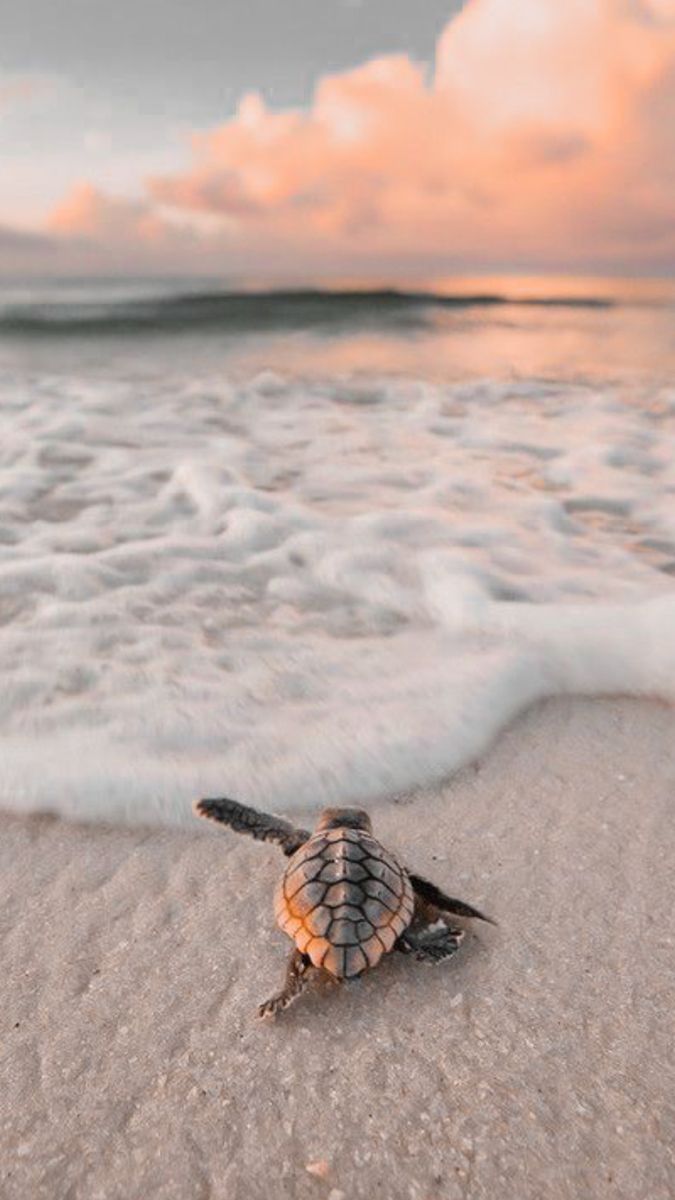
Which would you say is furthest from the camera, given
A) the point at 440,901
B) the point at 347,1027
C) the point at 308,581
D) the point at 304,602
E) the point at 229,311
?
the point at 229,311

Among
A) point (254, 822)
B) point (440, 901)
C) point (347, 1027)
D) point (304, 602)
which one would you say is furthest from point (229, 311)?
point (347, 1027)

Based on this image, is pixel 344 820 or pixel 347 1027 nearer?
pixel 347 1027

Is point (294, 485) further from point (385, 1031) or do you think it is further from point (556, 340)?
point (556, 340)

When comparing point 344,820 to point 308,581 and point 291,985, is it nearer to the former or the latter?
point 291,985

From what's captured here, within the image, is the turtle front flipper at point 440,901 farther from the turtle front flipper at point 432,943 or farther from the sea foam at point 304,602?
the sea foam at point 304,602

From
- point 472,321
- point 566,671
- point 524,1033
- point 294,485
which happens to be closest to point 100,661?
point 566,671

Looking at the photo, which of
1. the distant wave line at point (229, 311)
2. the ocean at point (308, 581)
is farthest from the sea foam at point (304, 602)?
the distant wave line at point (229, 311)
